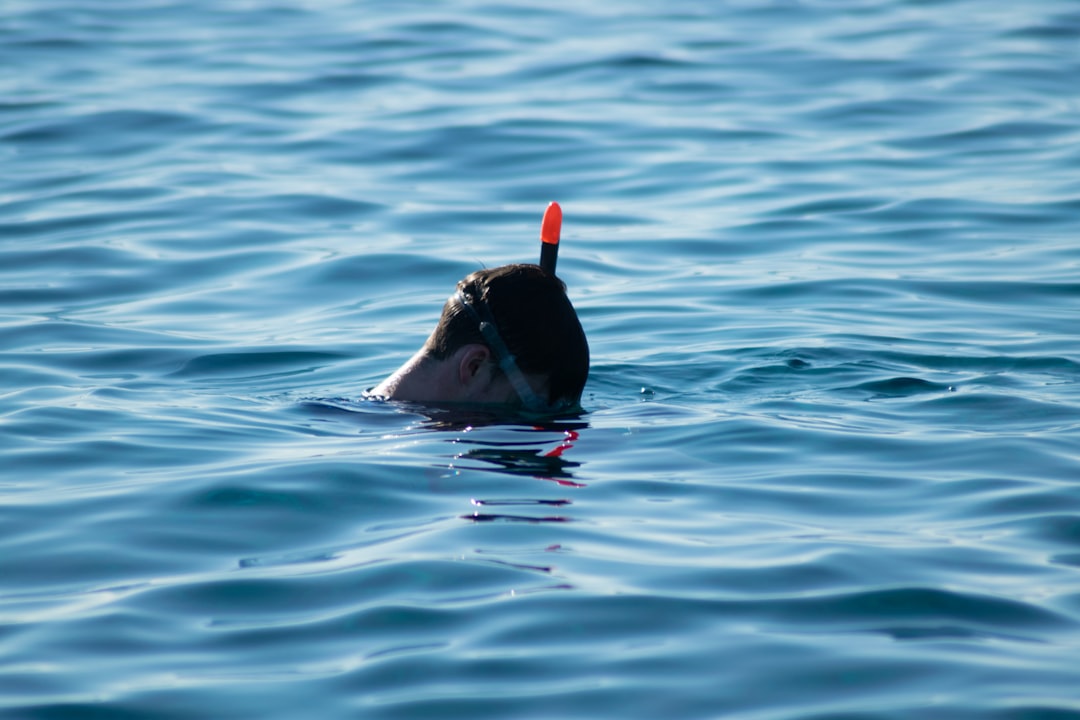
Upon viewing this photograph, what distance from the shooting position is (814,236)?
31.6ft

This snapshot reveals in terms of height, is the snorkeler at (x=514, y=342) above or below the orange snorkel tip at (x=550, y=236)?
below

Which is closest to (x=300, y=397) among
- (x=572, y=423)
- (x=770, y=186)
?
(x=572, y=423)

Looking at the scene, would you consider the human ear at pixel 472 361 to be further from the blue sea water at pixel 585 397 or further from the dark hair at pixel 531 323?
the blue sea water at pixel 585 397

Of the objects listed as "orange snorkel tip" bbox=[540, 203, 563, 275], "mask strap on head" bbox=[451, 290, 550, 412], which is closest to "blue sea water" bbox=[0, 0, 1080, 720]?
"mask strap on head" bbox=[451, 290, 550, 412]

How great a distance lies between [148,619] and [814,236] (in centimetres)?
660

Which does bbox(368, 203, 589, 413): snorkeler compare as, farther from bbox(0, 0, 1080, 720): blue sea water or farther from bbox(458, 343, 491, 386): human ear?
bbox(0, 0, 1080, 720): blue sea water

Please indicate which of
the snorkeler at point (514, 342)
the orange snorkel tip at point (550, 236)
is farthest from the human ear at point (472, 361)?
the orange snorkel tip at point (550, 236)

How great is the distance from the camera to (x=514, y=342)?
5539 millimetres

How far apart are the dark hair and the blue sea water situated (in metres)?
0.31

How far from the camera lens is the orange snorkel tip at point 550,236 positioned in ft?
17.7

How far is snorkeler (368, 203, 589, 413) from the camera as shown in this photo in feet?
18.1

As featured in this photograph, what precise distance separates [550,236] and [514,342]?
16.4 inches

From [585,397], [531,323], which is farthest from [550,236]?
[585,397]

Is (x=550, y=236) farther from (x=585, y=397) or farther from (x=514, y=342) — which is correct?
(x=585, y=397)
